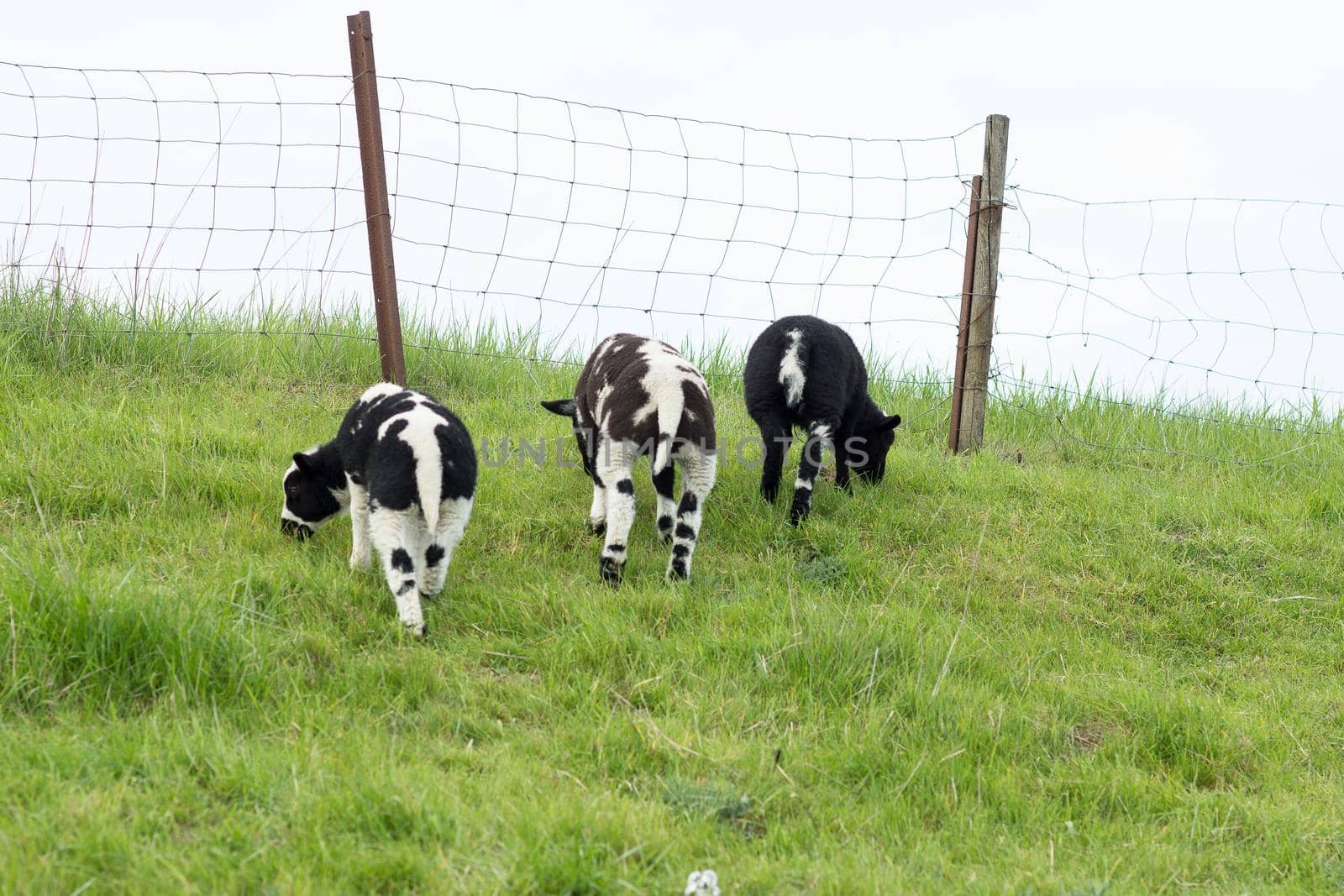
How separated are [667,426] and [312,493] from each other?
2.13 m

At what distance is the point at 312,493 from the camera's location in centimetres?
698

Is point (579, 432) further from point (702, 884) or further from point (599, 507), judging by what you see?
point (702, 884)

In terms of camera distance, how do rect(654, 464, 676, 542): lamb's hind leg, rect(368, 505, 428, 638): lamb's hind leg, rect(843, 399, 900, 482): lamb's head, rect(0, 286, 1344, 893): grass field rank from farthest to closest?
rect(843, 399, 900, 482): lamb's head
rect(654, 464, 676, 542): lamb's hind leg
rect(368, 505, 428, 638): lamb's hind leg
rect(0, 286, 1344, 893): grass field

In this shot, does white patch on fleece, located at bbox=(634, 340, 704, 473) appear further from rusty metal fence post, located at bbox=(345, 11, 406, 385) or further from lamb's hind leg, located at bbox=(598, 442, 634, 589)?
rusty metal fence post, located at bbox=(345, 11, 406, 385)

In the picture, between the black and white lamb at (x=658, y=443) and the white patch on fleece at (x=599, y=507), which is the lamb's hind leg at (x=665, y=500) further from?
the white patch on fleece at (x=599, y=507)

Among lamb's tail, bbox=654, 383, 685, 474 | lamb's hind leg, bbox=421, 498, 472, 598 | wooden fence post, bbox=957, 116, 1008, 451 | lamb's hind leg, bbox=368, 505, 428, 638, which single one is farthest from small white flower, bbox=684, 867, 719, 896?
wooden fence post, bbox=957, 116, 1008, 451

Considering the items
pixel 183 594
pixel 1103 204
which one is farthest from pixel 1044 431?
pixel 183 594

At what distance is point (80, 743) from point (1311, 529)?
8.46 m

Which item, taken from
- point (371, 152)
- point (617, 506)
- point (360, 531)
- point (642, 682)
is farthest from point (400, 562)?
point (371, 152)

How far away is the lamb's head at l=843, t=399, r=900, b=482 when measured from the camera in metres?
8.84

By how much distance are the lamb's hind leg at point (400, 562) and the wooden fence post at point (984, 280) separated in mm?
5890

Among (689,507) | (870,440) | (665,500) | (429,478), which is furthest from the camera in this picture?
(870,440)

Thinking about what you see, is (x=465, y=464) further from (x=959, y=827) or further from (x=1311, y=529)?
(x=1311, y=529)

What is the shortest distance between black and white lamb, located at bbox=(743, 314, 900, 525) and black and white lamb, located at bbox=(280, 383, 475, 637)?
→ 2364 millimetres
